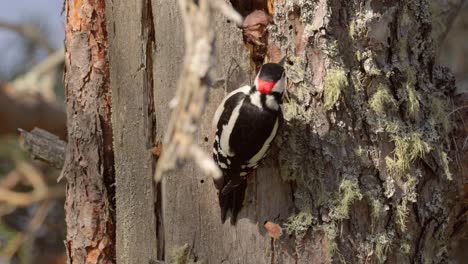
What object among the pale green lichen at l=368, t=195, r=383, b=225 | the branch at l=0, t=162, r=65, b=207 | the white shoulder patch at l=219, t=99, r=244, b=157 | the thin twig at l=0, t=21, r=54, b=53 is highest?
the thin twig at l=0, t=21, r=54, b=53

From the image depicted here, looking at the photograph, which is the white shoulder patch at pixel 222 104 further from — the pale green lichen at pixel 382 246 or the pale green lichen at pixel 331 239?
the pale green lichen at pixel 382 246

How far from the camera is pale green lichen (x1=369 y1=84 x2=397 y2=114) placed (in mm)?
2156

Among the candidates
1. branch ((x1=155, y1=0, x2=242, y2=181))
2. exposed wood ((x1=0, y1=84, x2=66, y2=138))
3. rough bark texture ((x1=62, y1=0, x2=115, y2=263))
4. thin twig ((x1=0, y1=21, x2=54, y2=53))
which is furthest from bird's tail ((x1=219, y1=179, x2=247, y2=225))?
thin twig ((x1=0, y1=21, x2=54, y2=53))

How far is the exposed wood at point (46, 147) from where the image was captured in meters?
2.84

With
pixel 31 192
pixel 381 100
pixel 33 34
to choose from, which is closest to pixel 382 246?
pixel 381 100

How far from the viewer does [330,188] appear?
2107mm

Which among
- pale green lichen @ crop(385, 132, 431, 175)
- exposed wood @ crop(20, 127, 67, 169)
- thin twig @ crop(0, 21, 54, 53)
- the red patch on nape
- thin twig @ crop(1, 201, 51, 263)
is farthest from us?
thin twig @ crop(0, 21, 54, 53)

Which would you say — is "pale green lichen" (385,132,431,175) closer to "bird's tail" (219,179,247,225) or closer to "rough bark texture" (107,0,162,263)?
"bird's tail" (219,179,247,225)

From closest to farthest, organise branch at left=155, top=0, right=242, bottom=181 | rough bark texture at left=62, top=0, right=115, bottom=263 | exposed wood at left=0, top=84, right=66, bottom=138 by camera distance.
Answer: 1. branch at left=155, top=0, right=242, bottom=181
2. rough bark texture at left=62, top=0, right=115, bottom=263
3. exposed wood at left=0, top=84, right=66, bottom=138

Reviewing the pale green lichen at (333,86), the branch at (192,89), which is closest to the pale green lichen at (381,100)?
the pale green lichen at (333,86)

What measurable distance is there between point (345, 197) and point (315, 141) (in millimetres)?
170

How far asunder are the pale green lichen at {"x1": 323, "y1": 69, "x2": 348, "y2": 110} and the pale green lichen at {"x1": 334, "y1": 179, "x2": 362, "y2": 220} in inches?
8.3

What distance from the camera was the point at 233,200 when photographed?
6.88 feet

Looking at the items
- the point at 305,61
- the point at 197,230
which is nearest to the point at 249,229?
the point at 197,230
